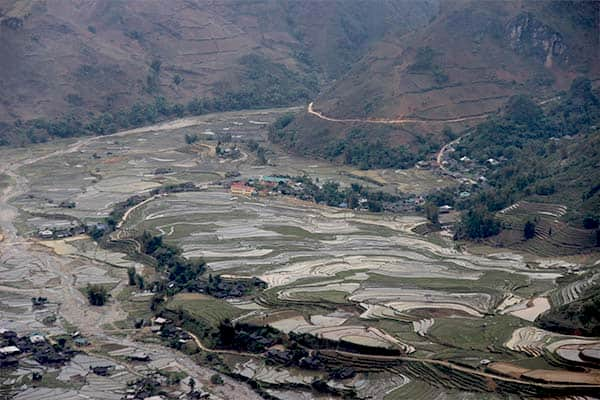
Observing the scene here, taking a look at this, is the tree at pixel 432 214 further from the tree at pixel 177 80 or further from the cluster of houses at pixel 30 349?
the tree at pixel 177 80

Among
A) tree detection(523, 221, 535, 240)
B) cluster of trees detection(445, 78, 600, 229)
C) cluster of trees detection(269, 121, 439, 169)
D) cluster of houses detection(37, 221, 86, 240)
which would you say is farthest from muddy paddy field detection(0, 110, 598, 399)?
cluster of trees detection(445, 78, 600, 229)

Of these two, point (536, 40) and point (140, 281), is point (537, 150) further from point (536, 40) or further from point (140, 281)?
point (140, 281)

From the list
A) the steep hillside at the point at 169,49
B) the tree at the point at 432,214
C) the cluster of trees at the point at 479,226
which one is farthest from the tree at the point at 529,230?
the steep hillside at the point at 169,49

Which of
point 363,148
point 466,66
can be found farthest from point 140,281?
point 466,66

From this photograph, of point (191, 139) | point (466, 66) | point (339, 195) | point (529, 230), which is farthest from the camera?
point (191, 139)

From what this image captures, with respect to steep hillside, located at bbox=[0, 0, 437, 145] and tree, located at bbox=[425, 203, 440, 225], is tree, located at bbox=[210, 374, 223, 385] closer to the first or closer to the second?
tree, located at bbox=[425, 203, 440, 225]

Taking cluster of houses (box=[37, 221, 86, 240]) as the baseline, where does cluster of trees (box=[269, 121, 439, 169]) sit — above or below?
above
